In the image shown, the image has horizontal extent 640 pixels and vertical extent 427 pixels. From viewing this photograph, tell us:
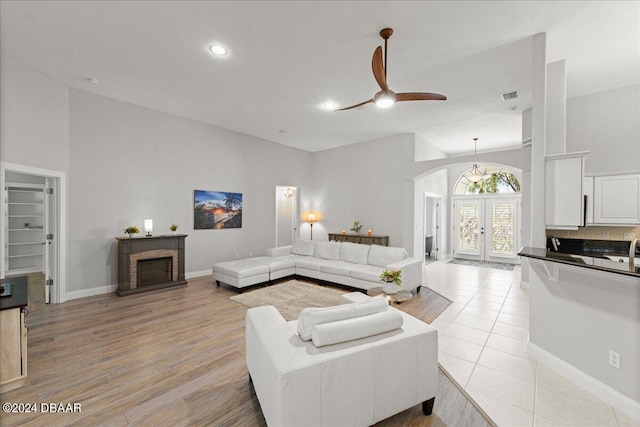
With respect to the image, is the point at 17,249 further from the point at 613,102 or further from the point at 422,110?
the point at 613,102

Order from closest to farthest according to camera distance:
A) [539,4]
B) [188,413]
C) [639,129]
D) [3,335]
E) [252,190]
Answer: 1. [188,413]
2. [3,335]
3. [539,4]
4. [639,129]
5. [252,190]

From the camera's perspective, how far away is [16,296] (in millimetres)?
2486

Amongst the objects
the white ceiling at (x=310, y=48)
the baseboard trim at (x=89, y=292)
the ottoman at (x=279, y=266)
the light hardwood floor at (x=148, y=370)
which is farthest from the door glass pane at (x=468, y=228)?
the baseboard trim at (x=89, y=292)

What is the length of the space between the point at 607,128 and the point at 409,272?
376 centimetres

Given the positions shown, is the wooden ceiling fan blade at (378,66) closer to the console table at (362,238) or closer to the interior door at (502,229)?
the console table at (362,238)

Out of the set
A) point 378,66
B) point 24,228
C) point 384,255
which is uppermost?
point 378,66

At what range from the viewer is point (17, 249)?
561cm

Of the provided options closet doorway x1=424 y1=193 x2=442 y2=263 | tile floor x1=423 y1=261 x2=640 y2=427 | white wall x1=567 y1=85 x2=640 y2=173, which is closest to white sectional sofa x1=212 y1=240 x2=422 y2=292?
tile floor x1=423 y1=261 x2=640 y2=427

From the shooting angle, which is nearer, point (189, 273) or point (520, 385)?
point (520, 385)

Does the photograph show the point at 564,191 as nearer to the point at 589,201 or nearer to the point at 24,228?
the point at 589,201

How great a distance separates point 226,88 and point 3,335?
150 inches

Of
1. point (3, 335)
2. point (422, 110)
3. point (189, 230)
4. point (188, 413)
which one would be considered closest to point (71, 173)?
point (189, 230)

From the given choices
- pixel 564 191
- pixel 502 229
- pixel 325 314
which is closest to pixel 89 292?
pixel 325 314

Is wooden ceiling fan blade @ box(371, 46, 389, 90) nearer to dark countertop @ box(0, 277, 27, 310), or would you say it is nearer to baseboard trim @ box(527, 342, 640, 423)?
baseboard trim @ box(527, 342, 640, 423)
